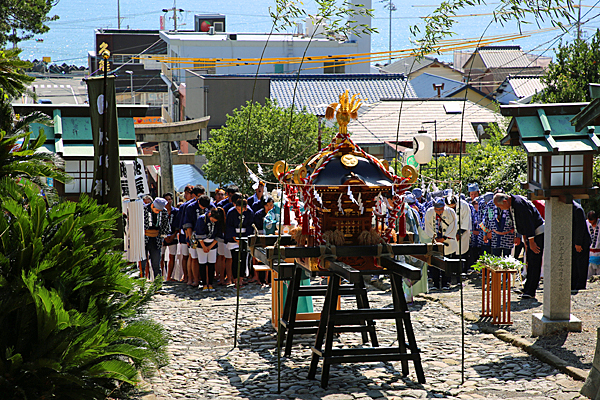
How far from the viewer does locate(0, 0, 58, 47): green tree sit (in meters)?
16.5

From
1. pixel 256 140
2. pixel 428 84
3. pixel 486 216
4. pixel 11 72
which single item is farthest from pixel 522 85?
pixel 11 72

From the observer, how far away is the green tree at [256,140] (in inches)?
931

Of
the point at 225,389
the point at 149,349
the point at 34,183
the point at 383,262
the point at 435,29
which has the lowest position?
the point at 225,389

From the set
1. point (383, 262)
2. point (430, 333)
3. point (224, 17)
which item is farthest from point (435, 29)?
point (224, 17)

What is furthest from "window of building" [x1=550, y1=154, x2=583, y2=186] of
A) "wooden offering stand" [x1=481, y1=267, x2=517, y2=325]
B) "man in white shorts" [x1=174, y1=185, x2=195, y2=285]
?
"man in white shorts" [x1=174, y1=185, x2=195, y2=285]

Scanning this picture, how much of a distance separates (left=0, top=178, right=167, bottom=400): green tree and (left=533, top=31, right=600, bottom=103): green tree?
13706 millimetres

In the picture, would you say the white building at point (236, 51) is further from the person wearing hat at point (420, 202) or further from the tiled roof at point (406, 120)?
the person wearing hat at point (420, 202)

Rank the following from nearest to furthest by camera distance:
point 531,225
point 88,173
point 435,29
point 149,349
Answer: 1. point 149,349
2. point 435,29
3. point 88,173
4. point 531,225

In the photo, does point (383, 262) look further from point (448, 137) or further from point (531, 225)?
point (448, 137)

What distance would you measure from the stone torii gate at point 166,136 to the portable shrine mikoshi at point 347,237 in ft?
42.4

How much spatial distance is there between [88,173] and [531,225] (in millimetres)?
6619

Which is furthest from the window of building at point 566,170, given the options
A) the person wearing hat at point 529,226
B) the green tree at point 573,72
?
the green tree at point 573,72

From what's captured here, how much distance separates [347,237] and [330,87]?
31.8 meters

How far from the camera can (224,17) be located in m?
56.1
